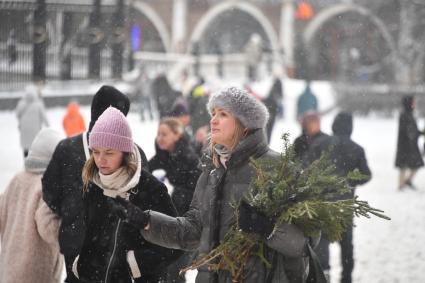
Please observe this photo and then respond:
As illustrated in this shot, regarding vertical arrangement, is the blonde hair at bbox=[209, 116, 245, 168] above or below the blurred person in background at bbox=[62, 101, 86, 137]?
above

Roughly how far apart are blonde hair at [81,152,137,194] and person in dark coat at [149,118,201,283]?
1.95 metres

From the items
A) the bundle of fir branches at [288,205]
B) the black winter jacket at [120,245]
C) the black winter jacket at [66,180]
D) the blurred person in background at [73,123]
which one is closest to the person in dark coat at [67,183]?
the black winter jacket at [66,180]

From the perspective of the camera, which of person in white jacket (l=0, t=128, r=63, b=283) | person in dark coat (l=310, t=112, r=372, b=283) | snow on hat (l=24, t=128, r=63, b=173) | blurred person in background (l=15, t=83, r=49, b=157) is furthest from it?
blurred person in background (l=15, t=83, r=49, b=157)

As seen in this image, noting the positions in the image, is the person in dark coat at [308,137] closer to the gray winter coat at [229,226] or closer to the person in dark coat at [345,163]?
the person in dark coat at [345,163]

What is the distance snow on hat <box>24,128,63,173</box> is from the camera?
4.81 metres

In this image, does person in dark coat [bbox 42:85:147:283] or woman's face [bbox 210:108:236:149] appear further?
person in dark coat [bbox 42:85:147:283]

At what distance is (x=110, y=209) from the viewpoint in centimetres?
378

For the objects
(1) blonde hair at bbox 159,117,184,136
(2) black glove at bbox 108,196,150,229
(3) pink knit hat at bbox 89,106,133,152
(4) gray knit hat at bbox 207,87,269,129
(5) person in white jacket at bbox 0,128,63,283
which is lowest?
(5) person in white jacket at bbox 0,128,63,283

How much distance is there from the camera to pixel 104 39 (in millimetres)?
22141

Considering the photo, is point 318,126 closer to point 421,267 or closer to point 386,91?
point 421,267

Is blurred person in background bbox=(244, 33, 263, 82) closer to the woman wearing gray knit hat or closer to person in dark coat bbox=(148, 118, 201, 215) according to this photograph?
person in dark coat bbox=(148, 118, 201, 215)

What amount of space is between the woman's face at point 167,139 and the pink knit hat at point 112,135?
226cm

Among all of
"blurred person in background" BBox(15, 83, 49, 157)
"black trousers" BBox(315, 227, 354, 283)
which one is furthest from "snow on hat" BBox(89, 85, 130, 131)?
"blurred person in background" BBox(15, 83, 49, 157)

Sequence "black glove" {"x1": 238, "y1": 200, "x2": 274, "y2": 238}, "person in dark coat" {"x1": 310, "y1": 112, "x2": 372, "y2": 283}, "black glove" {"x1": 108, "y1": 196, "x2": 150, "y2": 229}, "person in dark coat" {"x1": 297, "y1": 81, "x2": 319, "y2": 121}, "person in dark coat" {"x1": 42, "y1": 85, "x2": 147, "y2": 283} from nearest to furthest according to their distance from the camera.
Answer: "black glove" {"x1": 238, "y1": 200, "x2": 274, "y2": 238} → "black glove" {"x1": 108, "y1": 196, "x2": 150, "y2": 229} → "person in dark coat" {"x1": 42, "y1": 85, "x2": 147, "y2": 283} → "person in dark coat" {"x1": 310, "y1": 112, "x2": 372, "y2": 283} → "person in dark coat" {"x1": 297, "y1": 81, "x2": 319, "y2": 121}
